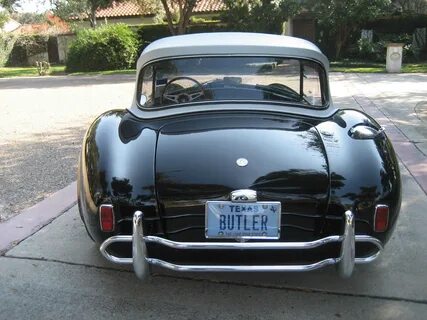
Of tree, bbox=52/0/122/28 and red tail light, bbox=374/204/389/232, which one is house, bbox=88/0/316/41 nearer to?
tree, bbox=52/0/122/28

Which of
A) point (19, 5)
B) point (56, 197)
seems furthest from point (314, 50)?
point (19, 5)

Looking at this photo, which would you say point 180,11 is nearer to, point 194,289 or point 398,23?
point 398,23

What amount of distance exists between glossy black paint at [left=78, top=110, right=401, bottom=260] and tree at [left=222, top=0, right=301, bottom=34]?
826 inches

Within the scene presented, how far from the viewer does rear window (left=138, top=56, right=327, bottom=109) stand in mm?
3668

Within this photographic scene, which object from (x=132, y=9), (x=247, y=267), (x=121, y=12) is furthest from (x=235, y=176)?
(x=121, y=12)

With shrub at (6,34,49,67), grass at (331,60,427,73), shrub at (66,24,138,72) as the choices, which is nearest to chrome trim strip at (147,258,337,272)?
grass at (331,60,427,73)

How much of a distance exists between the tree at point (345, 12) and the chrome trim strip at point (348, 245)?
20557mm

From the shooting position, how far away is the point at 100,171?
2.90 metres

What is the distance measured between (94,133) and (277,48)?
1464 mm

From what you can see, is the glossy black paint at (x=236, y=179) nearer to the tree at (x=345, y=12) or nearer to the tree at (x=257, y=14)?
the tree at (x=345, y=12)

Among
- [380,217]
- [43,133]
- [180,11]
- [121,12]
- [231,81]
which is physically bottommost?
[43,133]

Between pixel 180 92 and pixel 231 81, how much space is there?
420mm

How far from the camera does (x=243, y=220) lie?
8.89 feet

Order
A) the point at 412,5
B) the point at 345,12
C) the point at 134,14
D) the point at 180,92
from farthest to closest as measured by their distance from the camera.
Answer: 1. the point at 134,14
2. the point at 412,5
3. the point at 345,12
4. the point at 180,92
